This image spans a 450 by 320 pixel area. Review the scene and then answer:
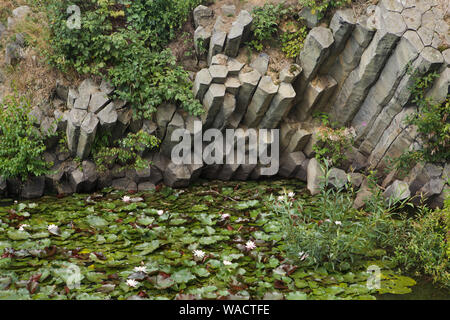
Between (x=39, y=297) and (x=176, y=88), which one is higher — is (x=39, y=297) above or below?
below

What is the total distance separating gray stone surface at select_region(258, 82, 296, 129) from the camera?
7.34 m

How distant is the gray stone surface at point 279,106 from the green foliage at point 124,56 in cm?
130

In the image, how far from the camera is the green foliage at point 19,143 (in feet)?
21.4

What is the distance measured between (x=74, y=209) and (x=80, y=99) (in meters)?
1.93

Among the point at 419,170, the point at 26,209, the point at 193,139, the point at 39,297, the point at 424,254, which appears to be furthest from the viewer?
the point at 193,139

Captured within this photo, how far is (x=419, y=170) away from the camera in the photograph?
22.6 ft

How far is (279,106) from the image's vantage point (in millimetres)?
7461

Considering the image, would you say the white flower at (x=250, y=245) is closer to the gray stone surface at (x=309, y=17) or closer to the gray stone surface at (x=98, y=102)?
the gray stone surface at (x=98, y=102)

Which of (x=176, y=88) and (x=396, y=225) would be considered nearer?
(x=396, y=225)

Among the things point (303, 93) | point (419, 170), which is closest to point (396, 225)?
point (419, 170)

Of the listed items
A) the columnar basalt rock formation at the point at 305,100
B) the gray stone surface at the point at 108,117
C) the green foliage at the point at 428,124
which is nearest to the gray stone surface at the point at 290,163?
the columnar basalt rock formation at the point at 305,100

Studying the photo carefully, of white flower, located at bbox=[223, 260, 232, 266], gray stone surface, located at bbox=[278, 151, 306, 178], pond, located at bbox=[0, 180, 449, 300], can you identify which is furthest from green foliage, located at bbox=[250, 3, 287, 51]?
white flower, located at bbox=[223, 260, 232, 266]

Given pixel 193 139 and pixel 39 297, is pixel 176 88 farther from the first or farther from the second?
pixel 39 297

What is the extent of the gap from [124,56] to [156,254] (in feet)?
12.3
